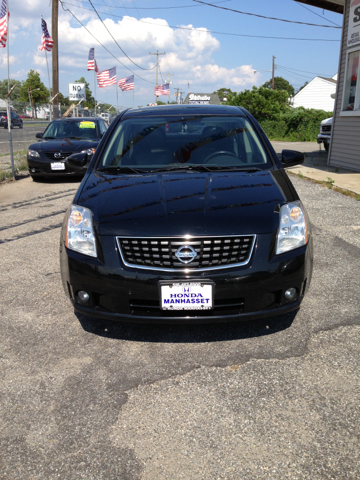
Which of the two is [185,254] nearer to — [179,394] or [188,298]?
[188,298]

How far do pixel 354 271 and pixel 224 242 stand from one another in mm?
2220

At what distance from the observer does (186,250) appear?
8.64ft

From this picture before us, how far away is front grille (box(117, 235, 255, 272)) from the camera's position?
8.66 feet

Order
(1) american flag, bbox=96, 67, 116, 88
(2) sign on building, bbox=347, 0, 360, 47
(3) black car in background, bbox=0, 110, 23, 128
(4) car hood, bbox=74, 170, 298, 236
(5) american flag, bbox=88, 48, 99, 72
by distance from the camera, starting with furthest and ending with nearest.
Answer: (3) black car in background, bbox=0, 110, 23, 128 → (1) american flag, bbox=96, 67, 116, 88 → (5) american flag, bbox=88, 48, 99, 72 → (2) sign on building, bbox=347, 0, 360, 47 → (4) car hood, bbox=74, 170, 298, 236

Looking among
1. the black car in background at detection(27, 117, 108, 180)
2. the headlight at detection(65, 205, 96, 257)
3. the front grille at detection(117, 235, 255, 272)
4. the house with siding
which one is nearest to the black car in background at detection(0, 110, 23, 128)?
the black car in background at detection(27, 117, 108, 180)

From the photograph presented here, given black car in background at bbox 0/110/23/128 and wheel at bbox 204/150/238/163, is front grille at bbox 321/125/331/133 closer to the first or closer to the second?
wheel at bbox 204/150/238/163

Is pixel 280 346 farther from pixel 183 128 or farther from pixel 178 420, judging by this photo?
pixel 183 128

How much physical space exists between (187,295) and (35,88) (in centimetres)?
8422

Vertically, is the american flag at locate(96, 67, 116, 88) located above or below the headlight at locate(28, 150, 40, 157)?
above

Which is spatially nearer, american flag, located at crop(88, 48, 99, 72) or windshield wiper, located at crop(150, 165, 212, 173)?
windshield wiper, located at crop(150, 165, 212, 173)

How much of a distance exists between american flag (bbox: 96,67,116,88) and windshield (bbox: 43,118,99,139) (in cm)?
1927

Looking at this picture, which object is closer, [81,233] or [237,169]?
[81,233]

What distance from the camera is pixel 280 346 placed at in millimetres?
2904

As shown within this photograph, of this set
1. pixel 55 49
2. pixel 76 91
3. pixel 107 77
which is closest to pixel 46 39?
pixel 55 49
